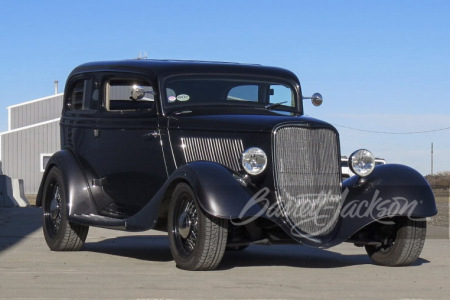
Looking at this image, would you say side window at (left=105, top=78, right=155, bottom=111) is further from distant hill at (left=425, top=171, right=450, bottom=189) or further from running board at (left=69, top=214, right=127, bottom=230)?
distant hill at (left=425, top=171, right=450, bottom=189)

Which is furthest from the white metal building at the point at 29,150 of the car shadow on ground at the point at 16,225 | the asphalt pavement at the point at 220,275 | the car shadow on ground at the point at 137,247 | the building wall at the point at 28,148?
the asphalt pavement at the point at 220,275

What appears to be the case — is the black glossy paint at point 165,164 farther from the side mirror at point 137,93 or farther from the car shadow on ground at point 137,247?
the car shadow on ground at point 137,247

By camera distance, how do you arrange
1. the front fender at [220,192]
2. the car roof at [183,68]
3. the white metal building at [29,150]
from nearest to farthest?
the front fender at [220,192] → the car roof at [183,68] → the white metal building at [29,150]

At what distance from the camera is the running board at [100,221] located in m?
9.24

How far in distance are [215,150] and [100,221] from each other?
166cm

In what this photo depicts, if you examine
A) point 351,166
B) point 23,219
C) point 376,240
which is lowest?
point 23,219

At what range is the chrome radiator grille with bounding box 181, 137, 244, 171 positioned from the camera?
8.58 m

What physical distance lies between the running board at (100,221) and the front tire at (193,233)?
3.10 ft

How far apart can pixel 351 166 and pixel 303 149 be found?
68cm

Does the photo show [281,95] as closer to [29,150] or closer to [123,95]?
[123,95]

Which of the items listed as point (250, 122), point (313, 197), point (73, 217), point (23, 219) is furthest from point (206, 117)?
point (23, 219)

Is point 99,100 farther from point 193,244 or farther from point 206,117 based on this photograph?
point 193,244

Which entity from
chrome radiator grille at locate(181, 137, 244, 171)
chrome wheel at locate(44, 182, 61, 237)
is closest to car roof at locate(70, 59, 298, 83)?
chrome radiator grille at locate(181, 137, 244, 171)

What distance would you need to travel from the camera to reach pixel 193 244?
820 centimetres
